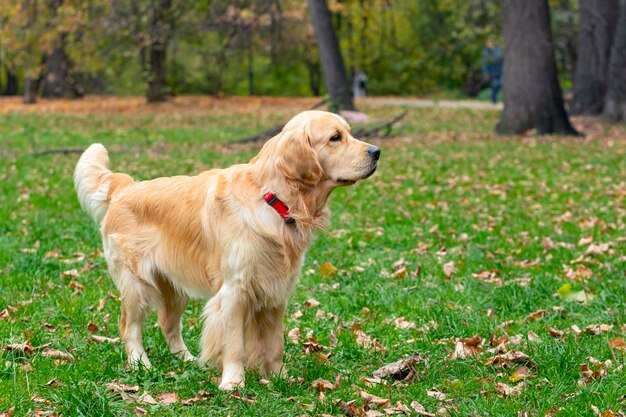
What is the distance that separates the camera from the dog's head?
4359mm

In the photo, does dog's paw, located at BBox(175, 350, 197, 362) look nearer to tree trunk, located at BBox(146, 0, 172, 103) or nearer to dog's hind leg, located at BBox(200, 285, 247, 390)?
dog's hind leg, located at BBox(200, 285, 247, 390)

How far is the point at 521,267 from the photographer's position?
24.0 ft

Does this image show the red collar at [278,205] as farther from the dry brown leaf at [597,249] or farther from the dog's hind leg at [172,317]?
the dry brown leaf at [597,249]

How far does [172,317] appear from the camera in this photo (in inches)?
205

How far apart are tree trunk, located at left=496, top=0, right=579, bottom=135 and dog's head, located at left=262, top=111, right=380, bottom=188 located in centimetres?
1459

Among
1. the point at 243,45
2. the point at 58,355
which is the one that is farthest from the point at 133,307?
the point at 243,45

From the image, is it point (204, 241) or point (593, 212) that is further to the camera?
point (593, 212)

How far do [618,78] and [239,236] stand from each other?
17.8 m

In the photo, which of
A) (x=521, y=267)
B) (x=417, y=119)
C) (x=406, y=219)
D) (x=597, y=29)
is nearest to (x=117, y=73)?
(x=417, y=119)

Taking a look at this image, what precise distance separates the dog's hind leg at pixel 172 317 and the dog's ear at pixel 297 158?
132cm

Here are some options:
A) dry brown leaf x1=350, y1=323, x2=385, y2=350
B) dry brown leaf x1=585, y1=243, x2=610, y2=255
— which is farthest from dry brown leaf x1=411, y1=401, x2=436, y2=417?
dry brown leaf x1=585, y1=243, x2=610, y2=255

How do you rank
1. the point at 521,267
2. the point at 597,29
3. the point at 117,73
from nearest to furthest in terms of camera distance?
the point at 521,267, the point at 597,29, the point at 117,73

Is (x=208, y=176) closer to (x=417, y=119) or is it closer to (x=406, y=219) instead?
(x=406, y=219)

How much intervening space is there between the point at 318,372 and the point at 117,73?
30.4 m
